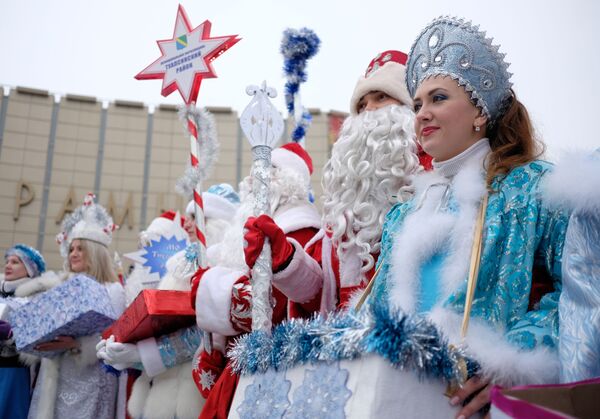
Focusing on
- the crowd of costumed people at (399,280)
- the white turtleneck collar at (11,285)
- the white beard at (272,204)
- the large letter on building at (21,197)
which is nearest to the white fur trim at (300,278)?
the crowd of costumed people at (399,280)

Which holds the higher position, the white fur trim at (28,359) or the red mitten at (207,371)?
the red mitten at (207,371)

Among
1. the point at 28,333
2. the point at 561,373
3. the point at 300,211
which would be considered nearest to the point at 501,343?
the point at 561,373

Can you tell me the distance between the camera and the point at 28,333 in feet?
12.9

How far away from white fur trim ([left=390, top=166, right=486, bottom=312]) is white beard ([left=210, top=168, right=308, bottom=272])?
135 cm

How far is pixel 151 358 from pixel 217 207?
178 centimetres

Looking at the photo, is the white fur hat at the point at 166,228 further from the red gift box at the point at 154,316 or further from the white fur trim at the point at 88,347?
the red gift box at the point at 154,316

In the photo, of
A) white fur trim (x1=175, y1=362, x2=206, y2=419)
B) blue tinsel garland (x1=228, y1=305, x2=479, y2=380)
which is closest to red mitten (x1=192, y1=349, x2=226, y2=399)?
white fur trim (x1=175, y1=362, x2=206, y2=419)

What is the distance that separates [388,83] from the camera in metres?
2.99

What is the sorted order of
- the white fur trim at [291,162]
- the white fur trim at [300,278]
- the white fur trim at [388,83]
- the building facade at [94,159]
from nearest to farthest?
the white fur trim at [300,278]
the white fur trim at [388,83]
the white fur trim at [291,162]
the building facade at [94,159]

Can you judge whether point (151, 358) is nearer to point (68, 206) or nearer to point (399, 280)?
point (399, 280)

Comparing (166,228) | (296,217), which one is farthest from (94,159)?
(296,217)

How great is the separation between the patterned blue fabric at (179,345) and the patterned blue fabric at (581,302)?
88.1 inches

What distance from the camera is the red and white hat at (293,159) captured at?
360cm

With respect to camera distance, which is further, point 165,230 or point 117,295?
point 165,230
